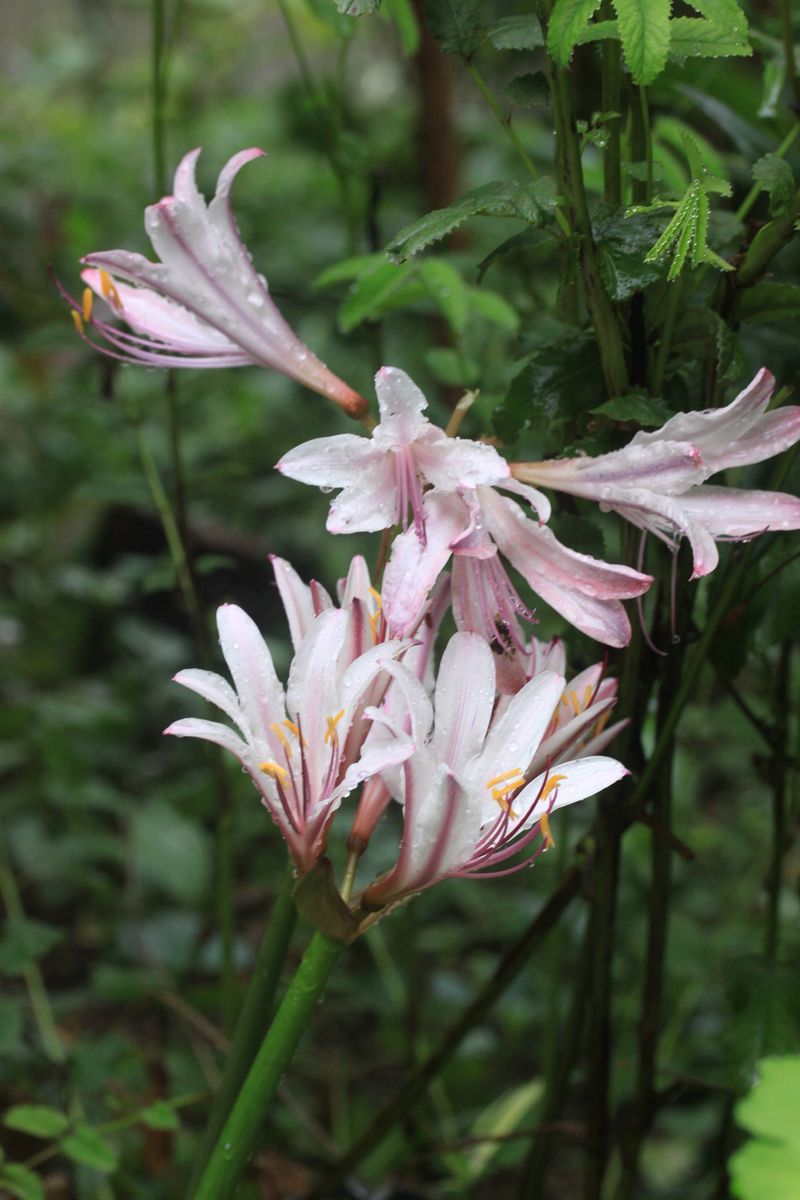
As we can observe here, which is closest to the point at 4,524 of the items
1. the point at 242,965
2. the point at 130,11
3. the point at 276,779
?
the point at 242,965

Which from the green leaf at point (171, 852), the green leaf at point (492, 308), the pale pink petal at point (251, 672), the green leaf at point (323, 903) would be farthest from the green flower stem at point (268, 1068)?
the green leaf at point (171, 852)

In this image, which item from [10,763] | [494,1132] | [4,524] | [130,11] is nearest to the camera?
[494,1132]

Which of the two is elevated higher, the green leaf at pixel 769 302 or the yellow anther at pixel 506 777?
the green leaf at pixel 769 302

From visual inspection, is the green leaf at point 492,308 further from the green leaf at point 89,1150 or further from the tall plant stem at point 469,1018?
the green leaf at point 89,1150

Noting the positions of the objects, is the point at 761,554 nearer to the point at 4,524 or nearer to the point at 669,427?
the point at 669,427

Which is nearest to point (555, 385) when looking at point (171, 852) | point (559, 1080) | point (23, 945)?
point (559, 1080)

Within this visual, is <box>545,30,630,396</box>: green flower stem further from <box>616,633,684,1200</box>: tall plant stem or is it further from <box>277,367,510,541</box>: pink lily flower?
<box>616,633,684,1200</box>: tall plant stem
